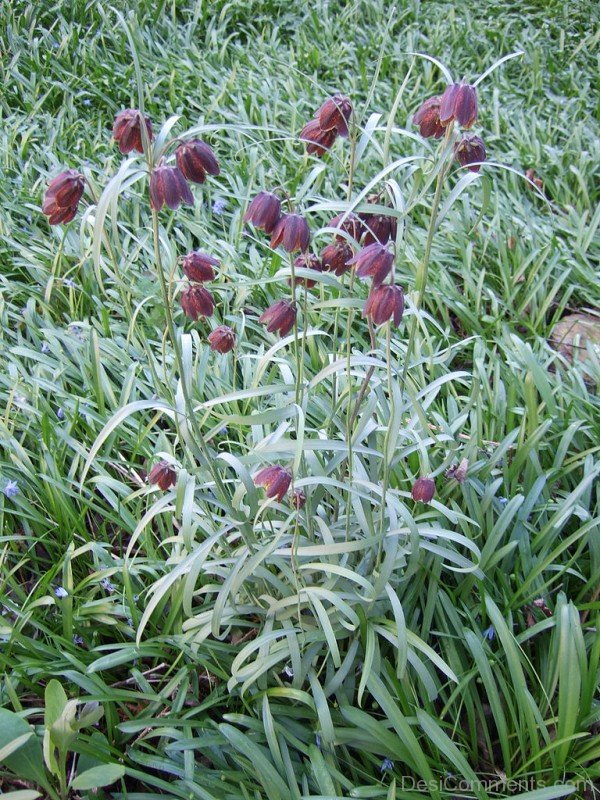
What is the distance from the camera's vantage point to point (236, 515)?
157 cm

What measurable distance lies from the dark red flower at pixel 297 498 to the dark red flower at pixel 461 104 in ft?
2.49

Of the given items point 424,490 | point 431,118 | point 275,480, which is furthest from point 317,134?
point 424,490

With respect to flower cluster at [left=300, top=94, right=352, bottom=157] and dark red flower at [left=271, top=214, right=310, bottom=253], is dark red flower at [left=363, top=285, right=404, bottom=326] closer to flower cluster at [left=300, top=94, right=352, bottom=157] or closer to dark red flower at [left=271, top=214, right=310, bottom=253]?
dark red flower at [left=271, top=214, right=310, bottom=253]

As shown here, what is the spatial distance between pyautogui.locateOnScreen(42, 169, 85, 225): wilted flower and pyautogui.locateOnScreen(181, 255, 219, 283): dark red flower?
0.69ft

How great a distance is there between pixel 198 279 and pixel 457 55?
4.05 m

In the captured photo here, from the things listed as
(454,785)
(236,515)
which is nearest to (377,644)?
(454,785)

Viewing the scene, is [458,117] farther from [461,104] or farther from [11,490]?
[11,490]

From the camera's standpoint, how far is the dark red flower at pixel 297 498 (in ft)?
5.01

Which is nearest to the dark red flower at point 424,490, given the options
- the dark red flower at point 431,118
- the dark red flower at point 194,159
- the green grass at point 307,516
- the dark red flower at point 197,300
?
the green grass at point 307,516

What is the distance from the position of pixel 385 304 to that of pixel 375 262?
7 centimetres

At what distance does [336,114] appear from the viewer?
1348 millimetres

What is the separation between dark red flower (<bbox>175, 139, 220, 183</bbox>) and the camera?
3.92 feet

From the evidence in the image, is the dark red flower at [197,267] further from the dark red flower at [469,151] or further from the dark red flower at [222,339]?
the dark red flower at [469,151]

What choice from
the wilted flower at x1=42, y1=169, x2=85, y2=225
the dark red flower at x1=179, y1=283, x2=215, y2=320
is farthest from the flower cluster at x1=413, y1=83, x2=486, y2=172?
the wilted flower at x1=42, y1=169, x2=85, y2=225
